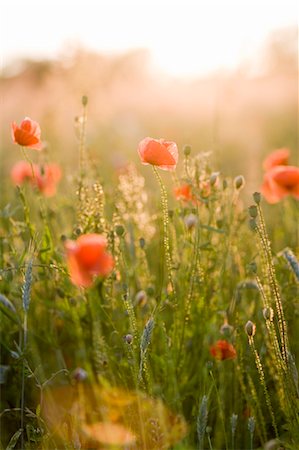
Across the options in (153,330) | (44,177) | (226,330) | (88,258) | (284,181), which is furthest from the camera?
(44,177)

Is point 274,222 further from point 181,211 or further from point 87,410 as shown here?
point 87,410

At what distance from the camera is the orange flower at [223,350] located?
1524 millimetres

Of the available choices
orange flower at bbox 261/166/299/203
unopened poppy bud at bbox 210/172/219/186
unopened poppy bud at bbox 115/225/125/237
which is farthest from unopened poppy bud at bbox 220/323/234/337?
orange flower at bbox 261/166/299/203

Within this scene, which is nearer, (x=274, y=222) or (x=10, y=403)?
(x=10, y=403)

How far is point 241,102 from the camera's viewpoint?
30.1 ft

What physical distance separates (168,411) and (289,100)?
8159 millimetres

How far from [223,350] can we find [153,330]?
0.90 feet

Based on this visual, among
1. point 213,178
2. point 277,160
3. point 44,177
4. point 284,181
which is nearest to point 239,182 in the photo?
point 213,178

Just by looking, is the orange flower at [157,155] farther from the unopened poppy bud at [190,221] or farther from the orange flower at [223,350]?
the orange flower at [223,350]

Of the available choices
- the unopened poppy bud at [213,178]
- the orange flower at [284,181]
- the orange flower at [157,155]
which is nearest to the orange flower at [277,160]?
the orange flower at [284,181]

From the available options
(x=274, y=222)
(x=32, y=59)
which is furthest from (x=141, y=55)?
(x=274, y=222)

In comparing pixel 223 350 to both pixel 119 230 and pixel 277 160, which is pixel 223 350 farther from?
pixel 277 160

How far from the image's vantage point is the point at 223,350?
60.2 inches

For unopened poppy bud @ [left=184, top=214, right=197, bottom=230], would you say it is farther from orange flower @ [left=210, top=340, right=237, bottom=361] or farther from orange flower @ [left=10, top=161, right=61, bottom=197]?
orange flower @ [left=10, top=161, right=61, bottom=197]
